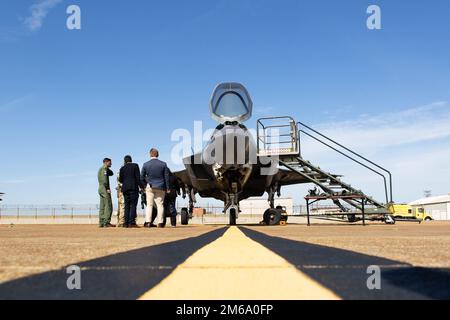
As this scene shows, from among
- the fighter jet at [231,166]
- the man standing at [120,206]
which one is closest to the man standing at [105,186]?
the man standing at [120,206]

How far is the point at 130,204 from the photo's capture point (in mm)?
10922

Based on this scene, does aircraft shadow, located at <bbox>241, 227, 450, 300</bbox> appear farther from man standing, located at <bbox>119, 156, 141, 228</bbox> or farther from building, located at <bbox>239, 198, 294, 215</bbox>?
building, located at <bbox>239, 198, 294, 215</bbox>

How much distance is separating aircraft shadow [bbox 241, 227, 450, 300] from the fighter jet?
9.80 metres

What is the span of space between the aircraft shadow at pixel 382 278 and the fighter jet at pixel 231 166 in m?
9.80

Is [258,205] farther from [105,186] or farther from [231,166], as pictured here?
[105,186]

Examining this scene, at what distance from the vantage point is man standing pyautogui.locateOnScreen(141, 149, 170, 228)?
10453 mm

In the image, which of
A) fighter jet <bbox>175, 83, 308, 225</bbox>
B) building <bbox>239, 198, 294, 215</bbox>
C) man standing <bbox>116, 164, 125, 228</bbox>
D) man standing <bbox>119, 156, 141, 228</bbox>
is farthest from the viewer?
building <bbox>239, 198, 294, 215</bbox>

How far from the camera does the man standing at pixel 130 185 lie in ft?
35.2

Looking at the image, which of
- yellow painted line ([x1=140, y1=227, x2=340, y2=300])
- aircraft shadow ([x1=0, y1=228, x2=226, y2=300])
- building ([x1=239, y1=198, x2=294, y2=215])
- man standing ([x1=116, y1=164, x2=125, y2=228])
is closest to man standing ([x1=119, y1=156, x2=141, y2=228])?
man standing ([x1=116, y1=164, x2=125, y2=228])

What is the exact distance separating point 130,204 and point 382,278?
9.53 meters
